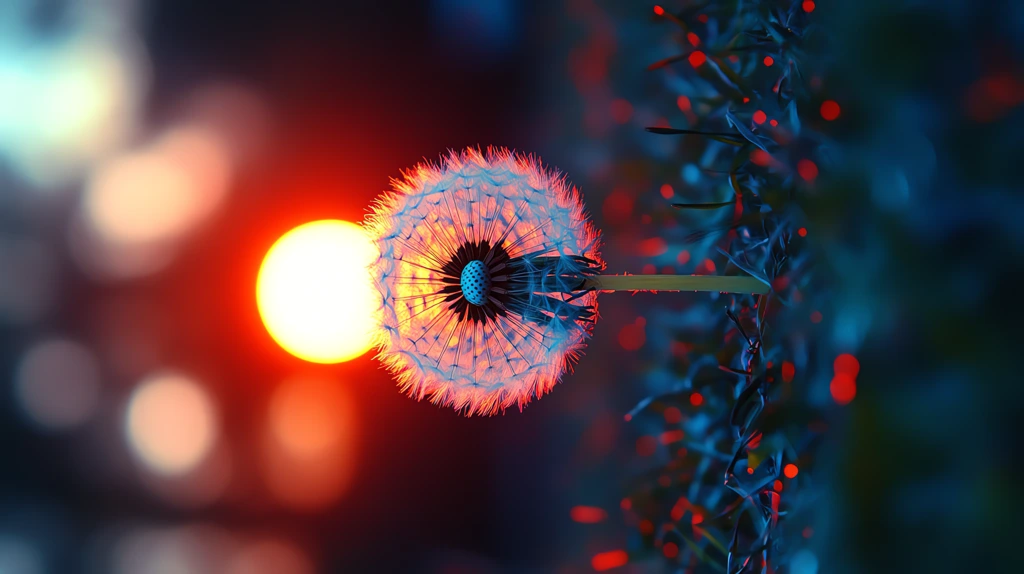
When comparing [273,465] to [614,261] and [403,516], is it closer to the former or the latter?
[403,516]

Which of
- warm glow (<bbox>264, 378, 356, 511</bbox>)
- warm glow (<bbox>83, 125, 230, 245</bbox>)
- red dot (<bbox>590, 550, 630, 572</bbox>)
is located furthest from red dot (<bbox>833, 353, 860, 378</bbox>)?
warm glow (<bbox>83, 125, 230, 245</bbox>)

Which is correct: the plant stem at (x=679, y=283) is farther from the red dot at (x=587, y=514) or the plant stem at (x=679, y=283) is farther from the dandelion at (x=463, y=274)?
the red dot at (x=587, y=514)

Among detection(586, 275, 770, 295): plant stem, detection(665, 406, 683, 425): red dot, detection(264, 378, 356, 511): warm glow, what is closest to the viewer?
detection(586, 275, 770, 295): plant stem

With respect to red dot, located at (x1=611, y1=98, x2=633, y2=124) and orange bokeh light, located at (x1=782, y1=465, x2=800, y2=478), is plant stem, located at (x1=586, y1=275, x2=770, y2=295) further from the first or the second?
red dot, located at (x1=611, y1=98, x2=633, y2=124)

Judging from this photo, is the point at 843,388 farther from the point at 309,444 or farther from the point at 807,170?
the point at 309,444

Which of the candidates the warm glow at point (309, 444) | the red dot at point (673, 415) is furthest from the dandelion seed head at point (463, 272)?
the warm glow at point (309, 444)

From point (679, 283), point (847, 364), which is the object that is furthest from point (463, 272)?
point (847, 364)

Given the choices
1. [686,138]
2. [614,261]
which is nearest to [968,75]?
[686,138]
